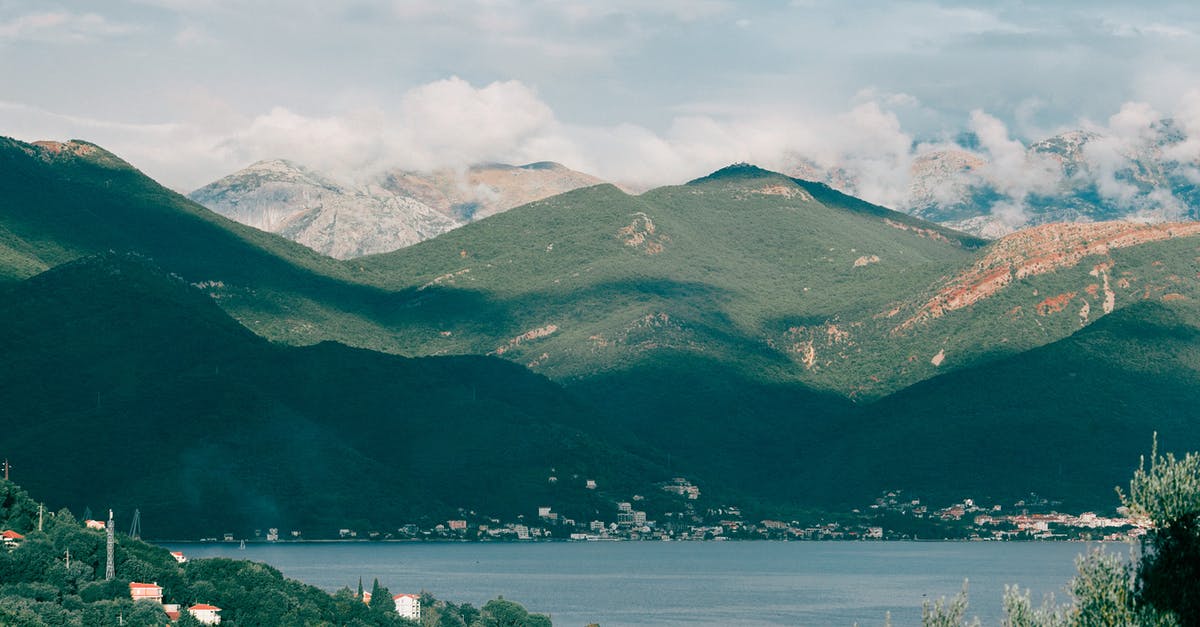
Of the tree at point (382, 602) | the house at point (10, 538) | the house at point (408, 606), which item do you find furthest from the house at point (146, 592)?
the house at point (408, 606)

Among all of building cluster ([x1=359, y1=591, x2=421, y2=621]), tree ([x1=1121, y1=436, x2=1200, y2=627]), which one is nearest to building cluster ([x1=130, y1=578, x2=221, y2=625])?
building cluster ([x1=359, y1=591, x2=421, y2=621])

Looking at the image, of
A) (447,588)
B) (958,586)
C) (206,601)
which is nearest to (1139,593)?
(206,601)

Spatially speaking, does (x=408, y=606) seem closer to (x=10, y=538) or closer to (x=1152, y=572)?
(x=10, y=538)

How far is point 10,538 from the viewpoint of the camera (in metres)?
124

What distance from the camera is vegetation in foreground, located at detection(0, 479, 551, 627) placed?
10738cm

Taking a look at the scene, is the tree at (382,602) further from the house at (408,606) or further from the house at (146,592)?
the house at (146,592)

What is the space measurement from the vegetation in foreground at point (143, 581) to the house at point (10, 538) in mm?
876

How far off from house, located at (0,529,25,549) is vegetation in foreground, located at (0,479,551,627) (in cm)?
88

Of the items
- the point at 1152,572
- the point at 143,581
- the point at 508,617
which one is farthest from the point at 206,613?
the point at 1152,572

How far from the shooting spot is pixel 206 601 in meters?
121

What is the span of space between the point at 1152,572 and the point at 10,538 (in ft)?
299

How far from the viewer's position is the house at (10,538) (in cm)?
12029

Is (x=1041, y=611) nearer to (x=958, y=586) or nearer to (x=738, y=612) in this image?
(x=738, y=612)

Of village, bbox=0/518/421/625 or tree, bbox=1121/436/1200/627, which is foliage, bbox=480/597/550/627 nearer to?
village, bbox=0/518/421/625
